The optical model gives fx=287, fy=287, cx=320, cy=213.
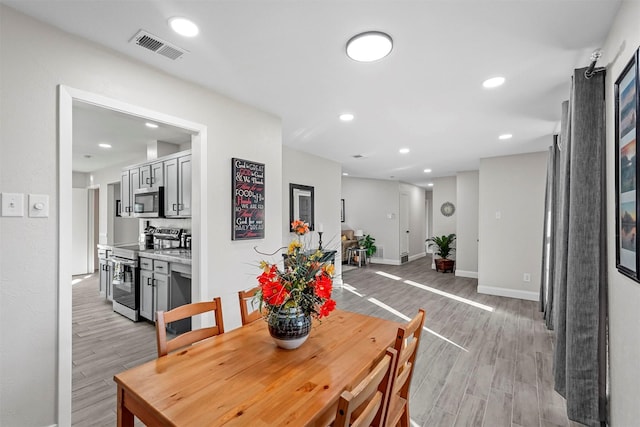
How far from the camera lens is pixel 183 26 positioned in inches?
67.6

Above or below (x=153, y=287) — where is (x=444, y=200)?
above

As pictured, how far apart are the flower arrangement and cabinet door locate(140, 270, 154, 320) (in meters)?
2.84

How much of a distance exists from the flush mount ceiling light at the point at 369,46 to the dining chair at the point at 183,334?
1805 mm

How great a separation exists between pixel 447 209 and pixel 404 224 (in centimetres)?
132

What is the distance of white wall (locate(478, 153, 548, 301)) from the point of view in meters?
4.77

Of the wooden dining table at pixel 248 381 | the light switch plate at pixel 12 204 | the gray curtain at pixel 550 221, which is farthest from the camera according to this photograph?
the gray curtain at pixel 550 221

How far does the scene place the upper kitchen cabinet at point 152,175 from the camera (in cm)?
413

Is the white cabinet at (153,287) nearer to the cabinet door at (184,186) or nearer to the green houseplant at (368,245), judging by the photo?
the cabinet door at (184,186)

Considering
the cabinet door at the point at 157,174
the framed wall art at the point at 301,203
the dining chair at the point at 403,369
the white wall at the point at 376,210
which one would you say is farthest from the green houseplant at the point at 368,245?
the dining chair at the point at 403,369

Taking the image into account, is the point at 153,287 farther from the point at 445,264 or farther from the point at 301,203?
the point at 445,264

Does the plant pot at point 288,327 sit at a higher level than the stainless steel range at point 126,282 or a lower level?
higher

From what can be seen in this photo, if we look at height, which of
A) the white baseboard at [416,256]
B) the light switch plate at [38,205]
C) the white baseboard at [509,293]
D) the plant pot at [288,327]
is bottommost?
the white baseboard at [416,256]

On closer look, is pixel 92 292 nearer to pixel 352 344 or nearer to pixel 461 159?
pixel 352 344

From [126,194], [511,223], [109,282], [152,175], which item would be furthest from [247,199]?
[511,223]
